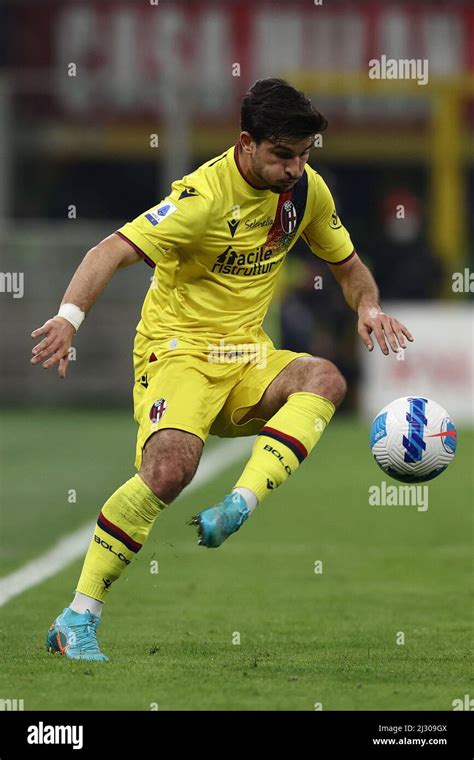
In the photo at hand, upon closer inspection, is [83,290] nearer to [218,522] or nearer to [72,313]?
[72,313]

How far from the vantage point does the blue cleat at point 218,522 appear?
5867 millimetres

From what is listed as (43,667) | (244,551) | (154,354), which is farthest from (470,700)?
(244,551)

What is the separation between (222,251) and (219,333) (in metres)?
0.35

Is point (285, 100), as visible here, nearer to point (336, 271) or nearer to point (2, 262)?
point (336, 271)

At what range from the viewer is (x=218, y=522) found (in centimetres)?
589

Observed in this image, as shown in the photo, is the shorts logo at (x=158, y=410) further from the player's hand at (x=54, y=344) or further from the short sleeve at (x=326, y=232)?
the short sleeve at (x=326, y=232)

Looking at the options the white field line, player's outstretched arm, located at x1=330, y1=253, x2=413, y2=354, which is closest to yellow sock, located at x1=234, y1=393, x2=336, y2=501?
player's outstretched arm, located at x1=330, y1=253, x2=413, y2=354

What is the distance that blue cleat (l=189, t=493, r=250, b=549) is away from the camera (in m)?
5.87

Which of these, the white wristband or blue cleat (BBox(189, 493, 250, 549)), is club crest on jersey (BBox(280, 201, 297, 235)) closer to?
the white wristband

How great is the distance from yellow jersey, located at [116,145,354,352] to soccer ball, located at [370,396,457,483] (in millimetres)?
669

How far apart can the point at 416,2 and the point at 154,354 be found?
19953 millimetres

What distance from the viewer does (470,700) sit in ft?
18.1

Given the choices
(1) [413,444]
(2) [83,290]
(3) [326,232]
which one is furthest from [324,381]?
(2) [83,290]

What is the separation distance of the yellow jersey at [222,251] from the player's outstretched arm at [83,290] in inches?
7.5
